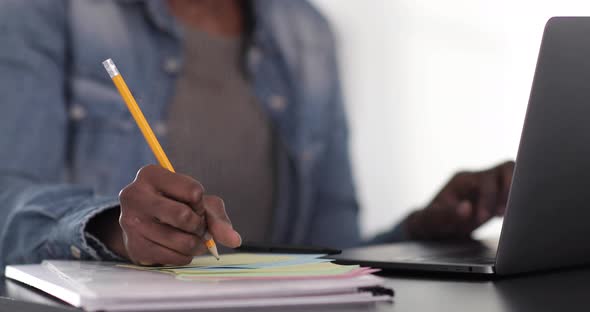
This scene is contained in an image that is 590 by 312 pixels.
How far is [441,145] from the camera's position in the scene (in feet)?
9.09

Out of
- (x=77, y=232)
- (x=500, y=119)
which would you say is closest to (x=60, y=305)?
(x=77, y=232)

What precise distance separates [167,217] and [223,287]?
0.12 m

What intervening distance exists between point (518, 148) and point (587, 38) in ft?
A: 0.33

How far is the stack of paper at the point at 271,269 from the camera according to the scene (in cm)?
41

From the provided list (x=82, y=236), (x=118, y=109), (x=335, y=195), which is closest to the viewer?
(x=82, y=236)

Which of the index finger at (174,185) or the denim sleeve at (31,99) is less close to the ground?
the denim sleeve at (31,99)

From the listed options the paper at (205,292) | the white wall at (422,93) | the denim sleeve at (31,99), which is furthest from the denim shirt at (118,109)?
the white wall at (422,93)

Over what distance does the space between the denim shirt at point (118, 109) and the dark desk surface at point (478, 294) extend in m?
0.34

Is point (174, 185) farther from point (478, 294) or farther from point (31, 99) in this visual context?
point (31, 99)

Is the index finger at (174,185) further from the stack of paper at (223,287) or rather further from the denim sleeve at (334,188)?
the denim sleeve at (334,188)

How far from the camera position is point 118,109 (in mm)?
1282

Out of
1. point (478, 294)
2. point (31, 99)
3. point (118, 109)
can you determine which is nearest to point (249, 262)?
point (478, 294)

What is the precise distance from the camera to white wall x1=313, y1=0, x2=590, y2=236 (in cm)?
264

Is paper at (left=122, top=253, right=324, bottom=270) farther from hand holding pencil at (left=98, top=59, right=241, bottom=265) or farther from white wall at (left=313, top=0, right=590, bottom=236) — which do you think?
white wall at (left=313, top=0, right=590, bottom=236)
